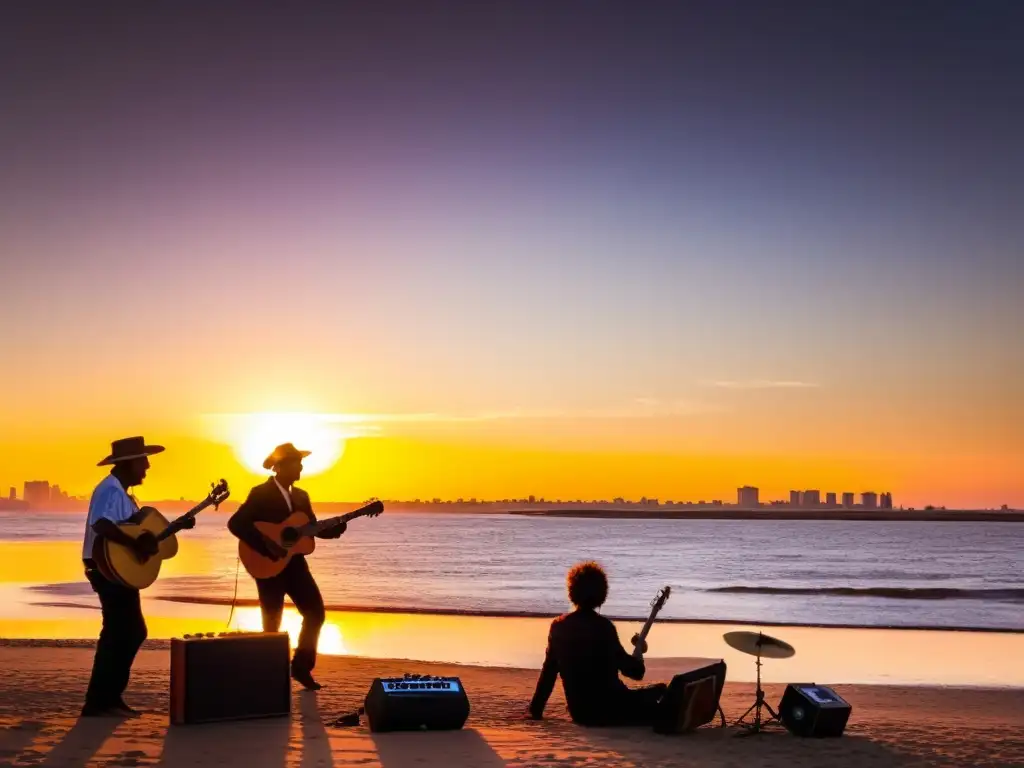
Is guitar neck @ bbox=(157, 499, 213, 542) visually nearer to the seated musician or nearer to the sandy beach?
the sandy beach

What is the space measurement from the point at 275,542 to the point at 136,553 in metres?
1.51

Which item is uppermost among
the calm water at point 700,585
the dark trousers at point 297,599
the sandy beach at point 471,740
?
the dark trousers at point 297,599

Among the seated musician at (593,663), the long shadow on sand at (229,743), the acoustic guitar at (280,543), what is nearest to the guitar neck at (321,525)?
the acoustic guitar at (280,543)

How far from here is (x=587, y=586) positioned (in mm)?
7566

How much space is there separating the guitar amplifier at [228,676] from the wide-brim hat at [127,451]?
1.40 m

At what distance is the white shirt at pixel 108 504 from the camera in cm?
768

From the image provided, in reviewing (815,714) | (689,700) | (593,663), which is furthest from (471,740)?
(815,714)

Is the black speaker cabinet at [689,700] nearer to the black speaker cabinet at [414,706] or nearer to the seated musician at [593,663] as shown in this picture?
the seated musician at [593,663]

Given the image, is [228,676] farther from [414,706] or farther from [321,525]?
[321,525]

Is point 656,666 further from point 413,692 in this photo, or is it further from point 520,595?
point 520,595

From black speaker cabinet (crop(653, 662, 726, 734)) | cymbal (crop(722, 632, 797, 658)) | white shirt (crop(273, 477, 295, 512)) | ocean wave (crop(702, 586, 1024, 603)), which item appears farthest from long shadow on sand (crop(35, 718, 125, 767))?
ocean wave (crop(702, 586, 1024, 603))

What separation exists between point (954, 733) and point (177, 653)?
5764 millimetres

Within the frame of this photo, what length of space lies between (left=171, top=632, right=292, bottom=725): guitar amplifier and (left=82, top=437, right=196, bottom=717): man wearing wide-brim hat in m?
0.47

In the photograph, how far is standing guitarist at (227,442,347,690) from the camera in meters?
8.99
